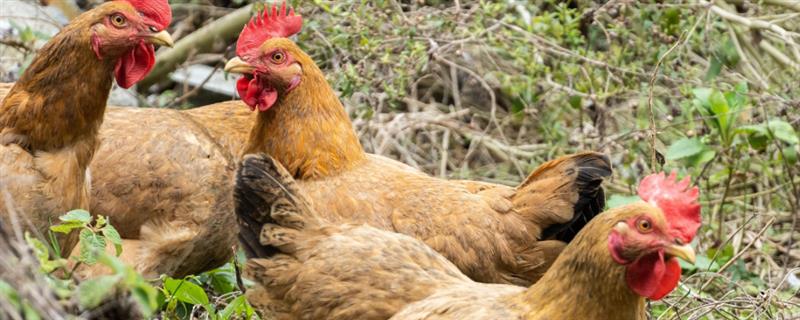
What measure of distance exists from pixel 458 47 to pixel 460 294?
123 inches

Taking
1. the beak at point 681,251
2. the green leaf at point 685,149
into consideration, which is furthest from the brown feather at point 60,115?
the green leaf at point 685,149

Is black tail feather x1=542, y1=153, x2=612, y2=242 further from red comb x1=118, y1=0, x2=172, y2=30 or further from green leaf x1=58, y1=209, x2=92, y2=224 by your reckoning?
green leaf x1=58, y1=209, x2=92, y2=224

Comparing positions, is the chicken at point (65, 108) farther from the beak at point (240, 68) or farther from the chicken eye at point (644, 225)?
the chicken eye at point (644, 225)

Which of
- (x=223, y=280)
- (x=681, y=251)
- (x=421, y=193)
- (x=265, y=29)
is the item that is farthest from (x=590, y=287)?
(x=223, y=280)

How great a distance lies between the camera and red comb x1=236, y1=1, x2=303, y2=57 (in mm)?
5109

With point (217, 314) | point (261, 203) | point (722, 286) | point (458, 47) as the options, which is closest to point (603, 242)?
point (261, 203)

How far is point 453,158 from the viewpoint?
777 cm

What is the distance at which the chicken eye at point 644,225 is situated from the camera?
3523mm

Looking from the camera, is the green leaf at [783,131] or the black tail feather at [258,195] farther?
the green leaf at [783,131]

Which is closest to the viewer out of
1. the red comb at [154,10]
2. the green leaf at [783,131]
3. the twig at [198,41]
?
the red comb at [154,10]

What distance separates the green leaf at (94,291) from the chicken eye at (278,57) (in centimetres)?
243

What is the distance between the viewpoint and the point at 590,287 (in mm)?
3605

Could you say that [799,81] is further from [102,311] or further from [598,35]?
[102,311]

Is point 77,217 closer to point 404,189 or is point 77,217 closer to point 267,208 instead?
point 267,208
